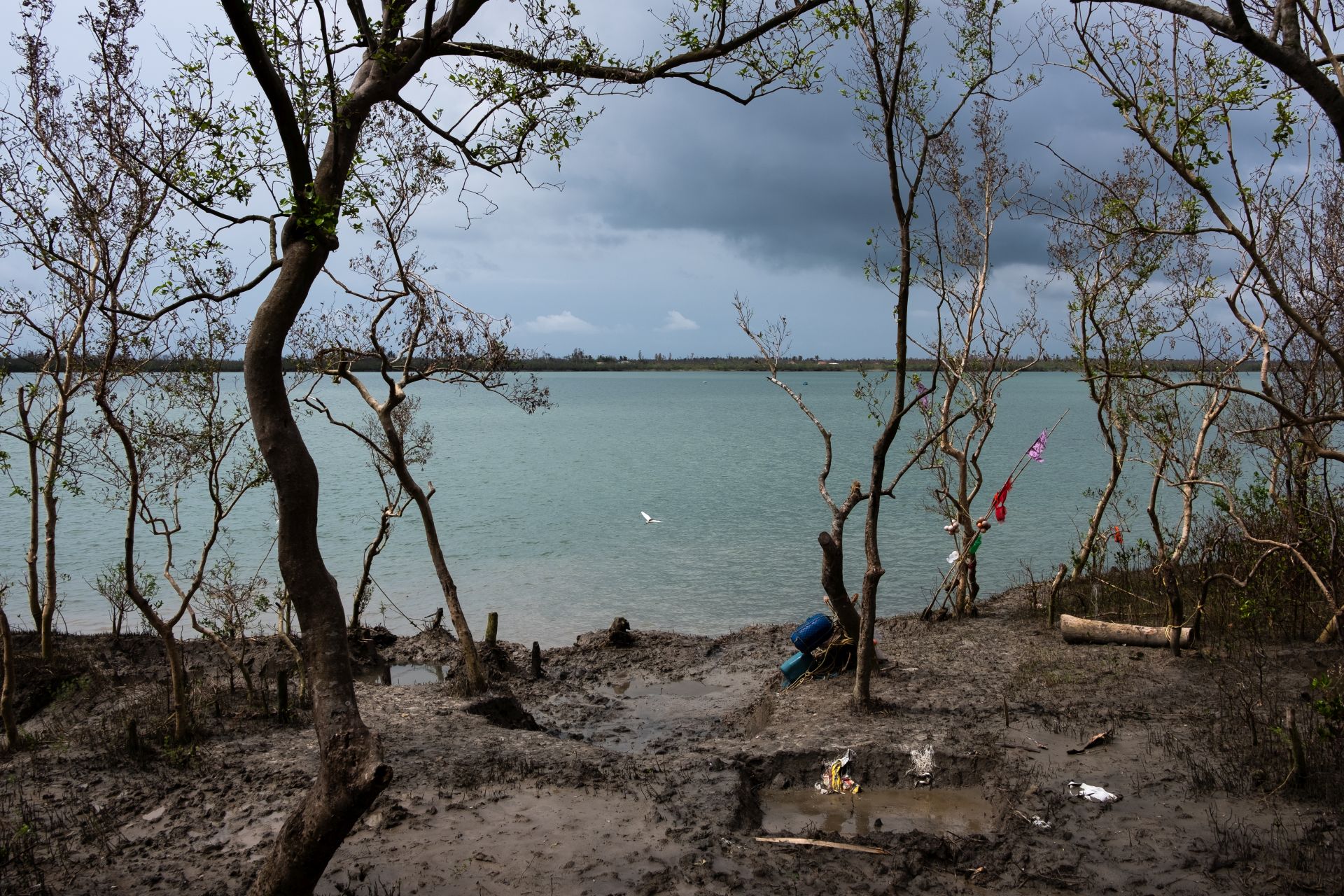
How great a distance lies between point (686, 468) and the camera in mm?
41188

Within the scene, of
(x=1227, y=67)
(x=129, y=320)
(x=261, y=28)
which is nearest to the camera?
(x=261, y=28)

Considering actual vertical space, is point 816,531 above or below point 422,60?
below

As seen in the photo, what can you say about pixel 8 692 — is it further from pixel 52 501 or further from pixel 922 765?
pixel 922 765

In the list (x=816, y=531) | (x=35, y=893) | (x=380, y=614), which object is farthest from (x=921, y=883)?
(x=816, y=531)

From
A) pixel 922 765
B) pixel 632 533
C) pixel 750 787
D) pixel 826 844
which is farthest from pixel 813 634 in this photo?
pixel 632 533

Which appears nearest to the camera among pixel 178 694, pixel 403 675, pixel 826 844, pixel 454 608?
pixel 826 844

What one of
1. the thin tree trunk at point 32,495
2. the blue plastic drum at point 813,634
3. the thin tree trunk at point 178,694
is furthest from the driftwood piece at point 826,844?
the thin tree trunk at point 32,495

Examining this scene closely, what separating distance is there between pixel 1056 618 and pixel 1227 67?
28.2 feet

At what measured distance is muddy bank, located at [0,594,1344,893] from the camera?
5965mm

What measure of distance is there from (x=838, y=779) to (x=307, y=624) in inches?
203

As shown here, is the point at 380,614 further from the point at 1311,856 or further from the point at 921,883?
the point at 1311,856

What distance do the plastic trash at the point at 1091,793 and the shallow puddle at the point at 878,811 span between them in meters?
0.68

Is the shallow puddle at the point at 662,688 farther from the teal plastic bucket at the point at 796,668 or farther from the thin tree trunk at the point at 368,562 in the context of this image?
the thin tree trunk at the point at 368,562

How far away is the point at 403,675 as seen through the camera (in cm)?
1424
